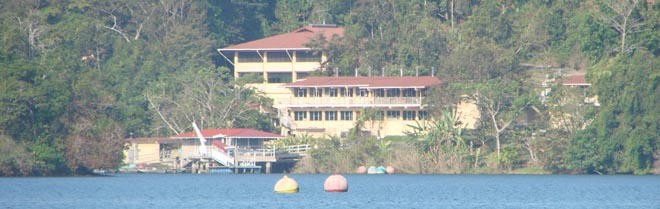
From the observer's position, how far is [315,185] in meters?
75.8

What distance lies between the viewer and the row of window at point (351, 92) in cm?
9975

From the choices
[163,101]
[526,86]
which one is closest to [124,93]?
[163,101]

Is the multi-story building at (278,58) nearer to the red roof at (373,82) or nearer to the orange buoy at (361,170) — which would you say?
the red roof at (373,82)

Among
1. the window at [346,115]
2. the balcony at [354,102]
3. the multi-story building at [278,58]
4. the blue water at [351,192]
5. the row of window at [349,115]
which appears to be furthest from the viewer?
the multi-story building at [278,58]

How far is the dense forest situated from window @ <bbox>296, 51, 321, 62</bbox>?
142 inches

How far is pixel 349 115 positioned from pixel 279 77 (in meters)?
13.9

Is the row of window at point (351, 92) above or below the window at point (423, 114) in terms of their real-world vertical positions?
above

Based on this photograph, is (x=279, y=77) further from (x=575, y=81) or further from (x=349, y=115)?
(x=575, y=81)

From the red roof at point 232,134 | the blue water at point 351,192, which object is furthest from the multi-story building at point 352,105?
the blue water at point 351,192

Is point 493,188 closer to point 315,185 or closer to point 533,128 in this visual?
point 315,185

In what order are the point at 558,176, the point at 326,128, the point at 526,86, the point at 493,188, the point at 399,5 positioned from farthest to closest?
the point at 399,5, the point at 326,128, the point at 526,86, the point at 558,176, the point at 493,188

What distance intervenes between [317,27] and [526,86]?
26.0m

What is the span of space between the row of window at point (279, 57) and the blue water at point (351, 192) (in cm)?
2644

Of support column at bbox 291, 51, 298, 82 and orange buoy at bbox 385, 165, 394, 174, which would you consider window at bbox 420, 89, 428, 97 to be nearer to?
orange buoy at bbox 385, 165, 394, 174
